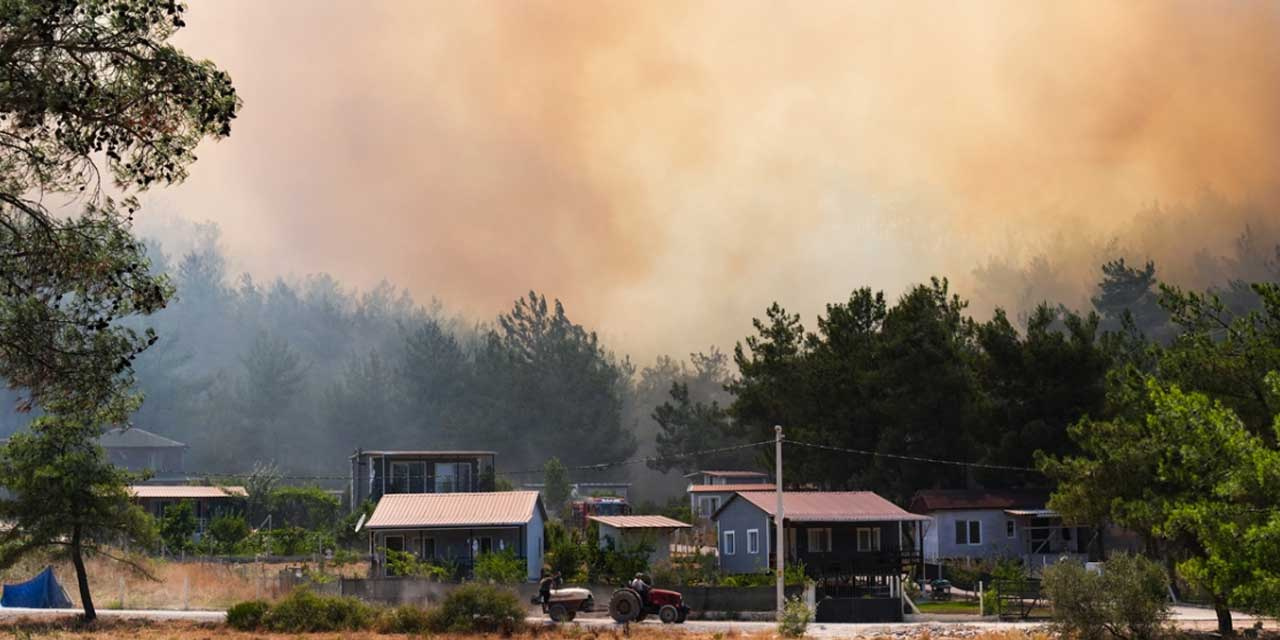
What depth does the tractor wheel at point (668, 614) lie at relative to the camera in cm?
4516

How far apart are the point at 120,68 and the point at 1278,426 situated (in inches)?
981

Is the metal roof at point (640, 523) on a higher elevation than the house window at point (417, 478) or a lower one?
lower

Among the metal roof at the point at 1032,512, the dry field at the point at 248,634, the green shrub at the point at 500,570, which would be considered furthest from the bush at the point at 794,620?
the metal roof at the point at 1032,512

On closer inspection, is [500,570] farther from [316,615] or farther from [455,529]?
[316,615]

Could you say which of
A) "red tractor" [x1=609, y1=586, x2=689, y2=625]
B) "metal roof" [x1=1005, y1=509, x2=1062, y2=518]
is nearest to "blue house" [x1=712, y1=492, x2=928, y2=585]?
"metal roof" [x1=1005, y1=509, x2=1062, y2=518]

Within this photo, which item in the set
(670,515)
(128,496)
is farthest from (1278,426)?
(670,515)

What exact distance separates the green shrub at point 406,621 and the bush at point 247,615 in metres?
3.99

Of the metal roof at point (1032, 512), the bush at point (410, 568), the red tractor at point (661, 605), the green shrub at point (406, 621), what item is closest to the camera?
the green shrub at point (406, 621)

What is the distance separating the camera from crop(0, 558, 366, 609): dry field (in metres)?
51.2

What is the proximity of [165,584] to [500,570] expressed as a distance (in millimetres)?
14224

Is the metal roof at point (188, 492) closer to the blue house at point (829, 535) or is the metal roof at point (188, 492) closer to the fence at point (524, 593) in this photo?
the fence at point (524, 593)

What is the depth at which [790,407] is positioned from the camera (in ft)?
264

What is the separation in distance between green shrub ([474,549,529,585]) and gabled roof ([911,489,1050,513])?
24.7 m

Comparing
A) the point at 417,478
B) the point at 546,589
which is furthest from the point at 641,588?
the point at 417,478
